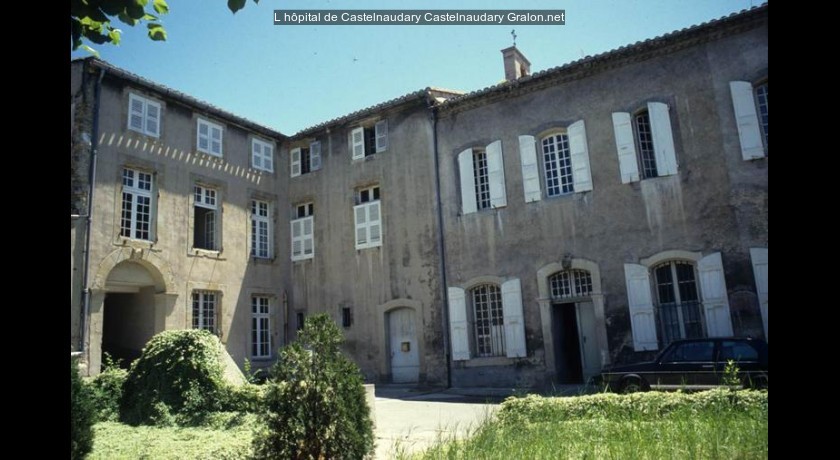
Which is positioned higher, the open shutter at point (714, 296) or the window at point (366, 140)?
the window at point (366, 140)

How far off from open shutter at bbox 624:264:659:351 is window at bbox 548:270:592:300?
43.0 inches

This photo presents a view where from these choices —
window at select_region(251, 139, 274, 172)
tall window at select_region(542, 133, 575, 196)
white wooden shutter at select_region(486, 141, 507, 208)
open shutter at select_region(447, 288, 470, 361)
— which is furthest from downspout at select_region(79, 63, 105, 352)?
tall window at select_region(542, 133, 575, 196)

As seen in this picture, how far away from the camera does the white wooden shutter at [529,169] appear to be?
46.5 feet

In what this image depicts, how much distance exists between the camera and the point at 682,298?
40.3 ft

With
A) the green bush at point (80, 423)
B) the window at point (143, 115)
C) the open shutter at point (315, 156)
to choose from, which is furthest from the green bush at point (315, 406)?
the open shutter at point (315, 156)

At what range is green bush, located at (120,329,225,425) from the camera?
8.46 metres

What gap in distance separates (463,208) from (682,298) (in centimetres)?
598

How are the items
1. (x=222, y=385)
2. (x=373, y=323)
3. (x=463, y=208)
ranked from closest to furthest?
(x=222, y=385), (x=463, y=208), (x=373, y=323)

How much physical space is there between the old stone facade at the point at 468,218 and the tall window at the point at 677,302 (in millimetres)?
39

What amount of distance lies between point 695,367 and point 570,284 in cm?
452

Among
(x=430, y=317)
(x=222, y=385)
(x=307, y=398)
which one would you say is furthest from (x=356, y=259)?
(x=307, y=398)

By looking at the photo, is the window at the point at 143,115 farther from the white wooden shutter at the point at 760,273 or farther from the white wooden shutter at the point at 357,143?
the white wooden shutter at the point at 760,273
